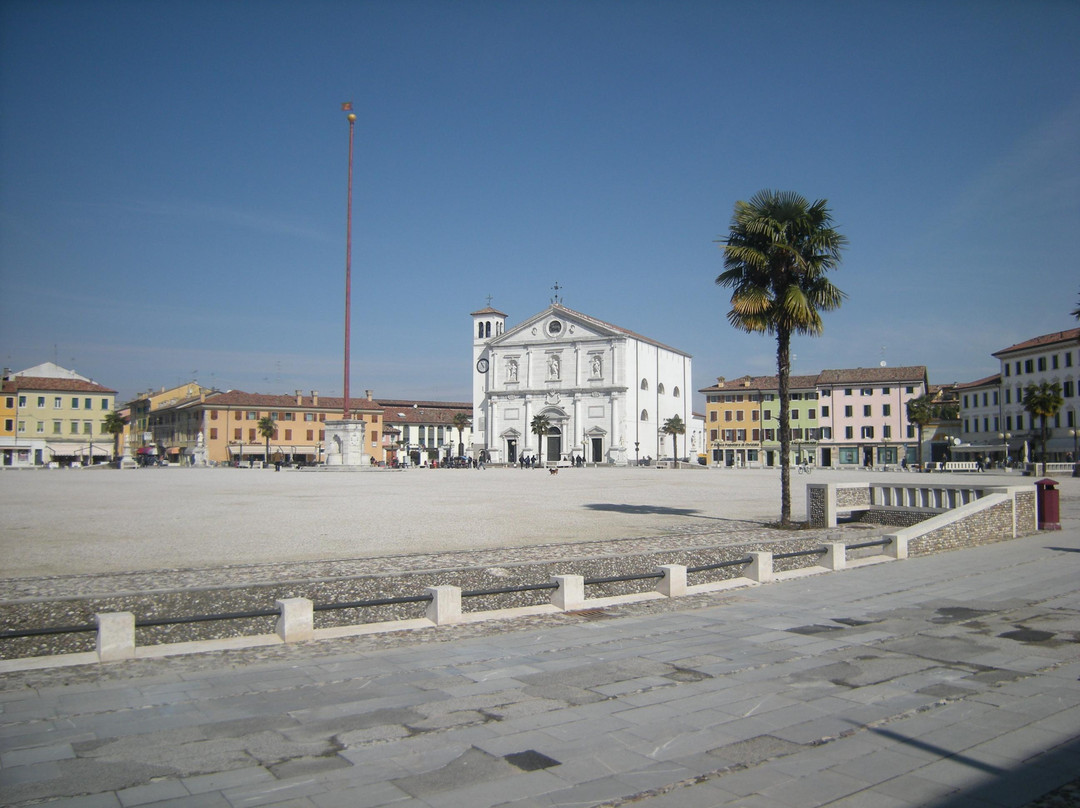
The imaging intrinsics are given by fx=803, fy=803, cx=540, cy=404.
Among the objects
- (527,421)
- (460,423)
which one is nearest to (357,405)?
(460,423)

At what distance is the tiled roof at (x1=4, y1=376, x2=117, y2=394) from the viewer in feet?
284

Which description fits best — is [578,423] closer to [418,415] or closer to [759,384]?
[759,384]

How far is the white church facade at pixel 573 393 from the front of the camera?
86.1 metres

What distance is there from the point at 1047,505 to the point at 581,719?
1768 centimetres

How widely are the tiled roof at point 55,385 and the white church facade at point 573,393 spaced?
42962 mm

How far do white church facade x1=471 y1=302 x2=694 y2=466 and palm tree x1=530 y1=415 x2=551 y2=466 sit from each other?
0.58 m

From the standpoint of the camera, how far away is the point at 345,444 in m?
57.5

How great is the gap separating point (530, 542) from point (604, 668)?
10028mm

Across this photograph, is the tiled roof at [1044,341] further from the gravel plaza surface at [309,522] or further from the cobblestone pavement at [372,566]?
the cobblestone pavement at [372,566]

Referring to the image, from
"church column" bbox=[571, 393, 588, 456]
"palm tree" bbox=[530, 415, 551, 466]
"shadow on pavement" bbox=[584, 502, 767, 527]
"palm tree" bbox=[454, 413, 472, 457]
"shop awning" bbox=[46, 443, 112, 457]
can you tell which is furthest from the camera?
"palm tree" bbox=[454, 413, 472, 457]

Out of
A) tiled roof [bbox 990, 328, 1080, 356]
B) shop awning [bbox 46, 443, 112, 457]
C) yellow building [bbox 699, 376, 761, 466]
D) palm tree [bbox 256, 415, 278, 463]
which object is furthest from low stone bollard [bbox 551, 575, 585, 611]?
shop awning [bbox 46, 443, 112, 457]

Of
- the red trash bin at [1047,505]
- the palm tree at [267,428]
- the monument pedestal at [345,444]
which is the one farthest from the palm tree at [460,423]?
the red trash bin at [1047,505]

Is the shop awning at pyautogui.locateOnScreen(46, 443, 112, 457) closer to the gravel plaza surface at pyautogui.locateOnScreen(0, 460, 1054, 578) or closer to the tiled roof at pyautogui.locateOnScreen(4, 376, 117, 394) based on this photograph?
the tiled roof at pyautogui.locateOnScreen(4, 376, 117, 394)

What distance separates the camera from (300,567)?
13898 millimetres
